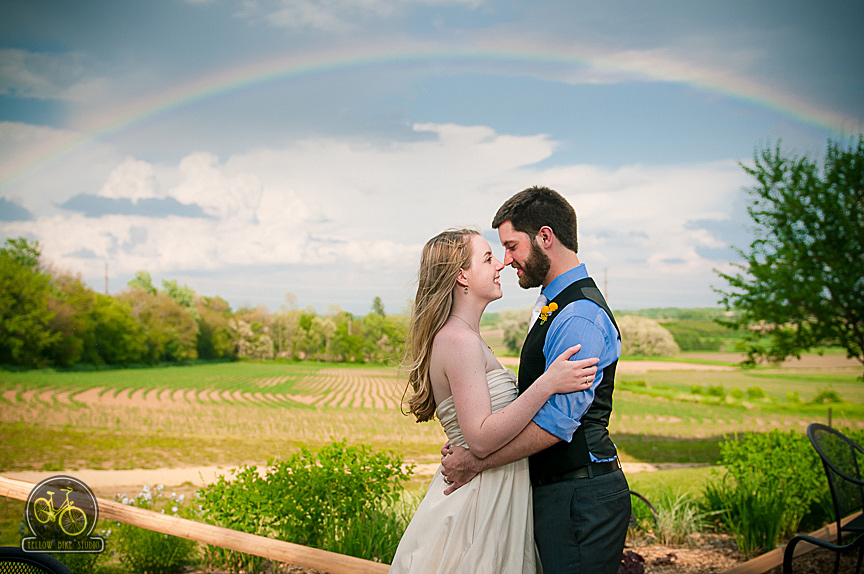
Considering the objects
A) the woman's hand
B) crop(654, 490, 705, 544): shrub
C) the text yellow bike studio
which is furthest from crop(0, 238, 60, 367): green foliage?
the woman's hand

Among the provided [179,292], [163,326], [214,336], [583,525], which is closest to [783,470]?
[583,525]

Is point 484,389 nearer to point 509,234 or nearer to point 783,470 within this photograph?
point 509,234

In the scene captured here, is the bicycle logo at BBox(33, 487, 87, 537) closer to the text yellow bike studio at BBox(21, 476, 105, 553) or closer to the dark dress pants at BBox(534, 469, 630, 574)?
the text yellow bike studio at BBox(21, 476, 105, 553)

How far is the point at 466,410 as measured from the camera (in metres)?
1.86

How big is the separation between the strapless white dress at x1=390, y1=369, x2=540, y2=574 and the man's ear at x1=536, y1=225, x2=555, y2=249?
1.66 feet

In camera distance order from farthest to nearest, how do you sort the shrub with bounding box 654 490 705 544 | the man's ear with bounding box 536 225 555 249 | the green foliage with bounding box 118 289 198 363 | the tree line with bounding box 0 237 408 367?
1. the green foliage with bounding box 118 289 198 363
2. the tree line with bounding box 0 237 408 367
3. the shrub with bounding box 654 490 705 544
4. the man's ear with bounding box 536 225 555 249

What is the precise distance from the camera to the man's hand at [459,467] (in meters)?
1.92

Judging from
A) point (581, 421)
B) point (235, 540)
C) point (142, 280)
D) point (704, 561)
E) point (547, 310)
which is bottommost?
point (704, 561)

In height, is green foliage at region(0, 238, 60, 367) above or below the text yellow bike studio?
above

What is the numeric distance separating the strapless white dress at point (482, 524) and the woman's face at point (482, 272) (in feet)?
0.99

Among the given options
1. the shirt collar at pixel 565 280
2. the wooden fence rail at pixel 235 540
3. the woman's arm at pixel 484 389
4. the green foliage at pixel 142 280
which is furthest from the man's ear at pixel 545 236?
the green foliage at pixel 142 280

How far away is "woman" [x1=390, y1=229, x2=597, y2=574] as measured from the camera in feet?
6.11

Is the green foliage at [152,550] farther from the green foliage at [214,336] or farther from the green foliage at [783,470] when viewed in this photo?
the green foliage at [214,336]

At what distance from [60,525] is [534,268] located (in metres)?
5.09
